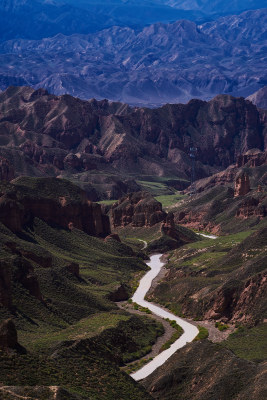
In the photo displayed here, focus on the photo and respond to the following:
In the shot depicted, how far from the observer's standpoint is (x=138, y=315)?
344ft

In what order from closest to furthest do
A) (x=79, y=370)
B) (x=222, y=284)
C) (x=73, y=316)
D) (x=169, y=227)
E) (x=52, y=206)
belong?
(x=79, y=370), (x=73, y=316), (x=222, y=284), (x=52, y=206), (x=169, y=227)

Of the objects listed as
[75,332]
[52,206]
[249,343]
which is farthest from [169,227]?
[75,332]

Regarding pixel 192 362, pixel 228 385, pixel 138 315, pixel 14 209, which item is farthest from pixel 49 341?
pixel 14 209

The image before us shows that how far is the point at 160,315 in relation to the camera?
107875 millimetres

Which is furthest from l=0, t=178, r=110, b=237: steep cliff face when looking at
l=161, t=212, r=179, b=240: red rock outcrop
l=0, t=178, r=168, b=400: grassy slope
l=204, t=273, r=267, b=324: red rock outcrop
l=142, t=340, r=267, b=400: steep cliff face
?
l=142, t=340, r=267, b=400: steep cliff face

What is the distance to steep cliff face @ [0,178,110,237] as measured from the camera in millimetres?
131500

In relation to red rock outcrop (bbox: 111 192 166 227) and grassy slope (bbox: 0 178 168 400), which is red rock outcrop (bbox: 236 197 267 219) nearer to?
red rock outcrop (bbox: 111 192 166 227)

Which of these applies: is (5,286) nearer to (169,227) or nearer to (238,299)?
(238,299)

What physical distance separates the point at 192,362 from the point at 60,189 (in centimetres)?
8407

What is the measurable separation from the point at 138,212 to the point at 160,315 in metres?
80.4

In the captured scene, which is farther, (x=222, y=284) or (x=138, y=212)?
(x=138, y=212)

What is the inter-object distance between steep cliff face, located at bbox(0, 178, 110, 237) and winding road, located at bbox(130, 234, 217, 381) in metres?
12.0

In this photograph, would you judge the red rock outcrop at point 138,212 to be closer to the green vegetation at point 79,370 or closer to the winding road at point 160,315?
the winding road at point 160,315

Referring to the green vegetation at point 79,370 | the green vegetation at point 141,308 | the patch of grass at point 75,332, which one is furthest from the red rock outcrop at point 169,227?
the green vegetation at point 79,370
